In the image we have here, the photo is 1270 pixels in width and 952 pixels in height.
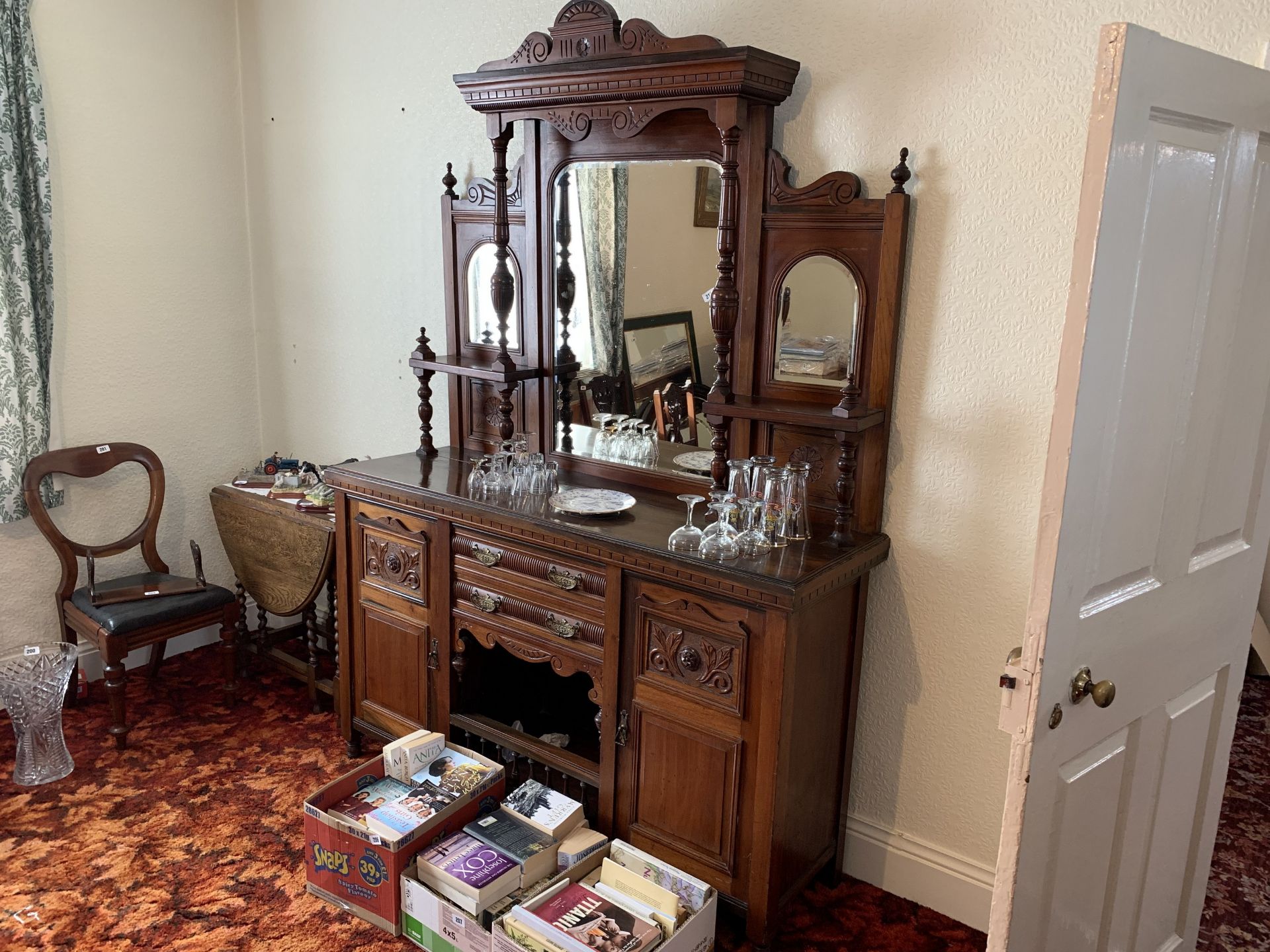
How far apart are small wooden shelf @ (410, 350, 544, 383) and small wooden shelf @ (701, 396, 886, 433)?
2.10 ft

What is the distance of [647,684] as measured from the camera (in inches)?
92.2

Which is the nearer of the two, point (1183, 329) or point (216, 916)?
point (1183, 329)

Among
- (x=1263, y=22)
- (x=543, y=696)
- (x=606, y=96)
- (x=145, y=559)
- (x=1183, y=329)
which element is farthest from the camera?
(x=145, y=559)

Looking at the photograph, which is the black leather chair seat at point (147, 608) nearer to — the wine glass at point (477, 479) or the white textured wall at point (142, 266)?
the white textured wall at point (142, 266)

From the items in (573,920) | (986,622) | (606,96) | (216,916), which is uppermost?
(606,96)

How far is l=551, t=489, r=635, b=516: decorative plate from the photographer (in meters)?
2.46

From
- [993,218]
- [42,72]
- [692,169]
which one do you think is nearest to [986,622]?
[993,218]

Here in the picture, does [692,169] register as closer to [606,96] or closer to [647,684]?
[606,96]

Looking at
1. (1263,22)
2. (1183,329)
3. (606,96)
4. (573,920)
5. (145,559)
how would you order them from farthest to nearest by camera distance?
1. (145,559)
2. (606,96)
3. (573,920)
4. (1263,22)
5. (1183,329)

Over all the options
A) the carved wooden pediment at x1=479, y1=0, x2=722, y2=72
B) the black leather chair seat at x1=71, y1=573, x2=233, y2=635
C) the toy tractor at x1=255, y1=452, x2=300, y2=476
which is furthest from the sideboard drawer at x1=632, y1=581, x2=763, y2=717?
Answer: the toy tractor at x1=255, y1=452, x2=300, y2=476

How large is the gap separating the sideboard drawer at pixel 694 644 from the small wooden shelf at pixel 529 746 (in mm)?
373

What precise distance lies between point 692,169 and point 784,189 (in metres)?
0.27

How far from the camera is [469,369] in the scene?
2844 millimetres

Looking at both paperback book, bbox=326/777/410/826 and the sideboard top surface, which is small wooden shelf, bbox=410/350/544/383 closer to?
the sideboard top surface
